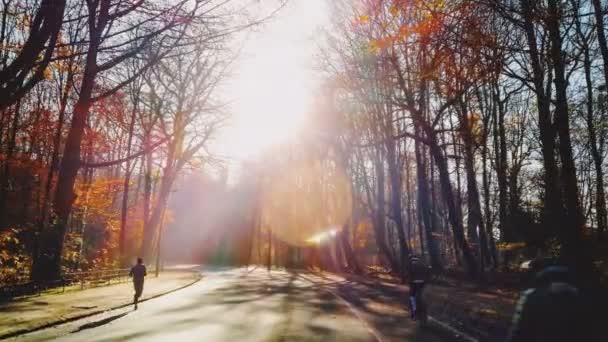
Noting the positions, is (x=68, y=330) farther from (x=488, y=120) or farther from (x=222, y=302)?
(x=488, y=120)

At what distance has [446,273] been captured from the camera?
94.9 feet

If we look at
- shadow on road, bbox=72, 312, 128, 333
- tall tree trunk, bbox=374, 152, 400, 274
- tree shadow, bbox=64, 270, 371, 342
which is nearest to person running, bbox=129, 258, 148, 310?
tree shadow, bbox=64, 270, 371, 342

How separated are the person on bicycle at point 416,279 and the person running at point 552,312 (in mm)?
8779

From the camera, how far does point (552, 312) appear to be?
13.1 feet

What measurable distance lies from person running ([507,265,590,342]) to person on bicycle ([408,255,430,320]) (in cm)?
878

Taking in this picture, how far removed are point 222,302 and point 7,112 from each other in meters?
20.6

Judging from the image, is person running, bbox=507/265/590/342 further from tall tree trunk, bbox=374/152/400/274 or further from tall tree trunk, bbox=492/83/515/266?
tall tree trunk, bbox=374/152/400/274

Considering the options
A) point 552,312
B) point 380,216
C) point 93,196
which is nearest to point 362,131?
point 380,216

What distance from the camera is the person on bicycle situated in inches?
500

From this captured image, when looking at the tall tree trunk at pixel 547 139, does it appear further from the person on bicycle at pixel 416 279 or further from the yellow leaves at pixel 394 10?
the yellow leaves at pixel 394 10

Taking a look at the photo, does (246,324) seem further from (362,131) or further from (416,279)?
(362,131)

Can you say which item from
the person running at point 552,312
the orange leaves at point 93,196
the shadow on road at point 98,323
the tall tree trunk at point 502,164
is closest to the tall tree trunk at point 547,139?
the person running at point 552,312

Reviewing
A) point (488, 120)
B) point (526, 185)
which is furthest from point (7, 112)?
point (526, 185)

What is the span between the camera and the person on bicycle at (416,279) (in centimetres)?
1270
